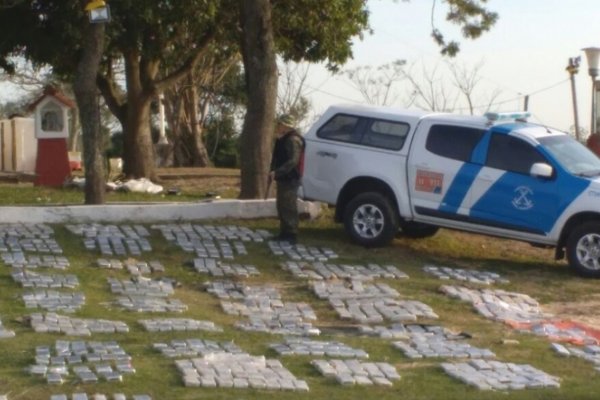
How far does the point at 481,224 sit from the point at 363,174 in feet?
5.44

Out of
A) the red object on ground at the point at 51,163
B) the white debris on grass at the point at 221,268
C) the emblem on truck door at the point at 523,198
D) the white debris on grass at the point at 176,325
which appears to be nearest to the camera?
the white debris on grass at the point at 176,325

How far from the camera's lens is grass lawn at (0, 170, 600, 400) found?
8.74 m

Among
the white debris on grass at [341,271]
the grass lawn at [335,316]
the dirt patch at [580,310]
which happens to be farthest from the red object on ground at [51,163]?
the dirt patch at [580,310]

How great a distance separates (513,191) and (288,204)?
280cm

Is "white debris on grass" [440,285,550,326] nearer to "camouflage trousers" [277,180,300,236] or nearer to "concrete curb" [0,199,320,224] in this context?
"camouflage trousers" [277,180,300,236]

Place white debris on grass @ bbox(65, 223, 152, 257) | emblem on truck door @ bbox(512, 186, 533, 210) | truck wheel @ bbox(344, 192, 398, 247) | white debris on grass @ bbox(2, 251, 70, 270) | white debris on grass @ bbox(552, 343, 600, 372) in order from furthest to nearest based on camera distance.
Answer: truck wheel @ bbox(344, 192, 398, 247) → emblem on truck door @ bbox(512, 186, 533, 210) → white debris on grass @ bbox(65, 223, 152, 257) → white debris on grass @ bbox(2, 251, 70, 270) → white debris on grass @ bbox(552, 343, 600, 372)

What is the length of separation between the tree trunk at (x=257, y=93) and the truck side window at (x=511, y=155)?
4315 mm

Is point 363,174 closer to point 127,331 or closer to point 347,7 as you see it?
point 127,331

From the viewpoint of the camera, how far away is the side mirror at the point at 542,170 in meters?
15.0

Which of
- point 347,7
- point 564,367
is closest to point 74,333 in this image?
point 564,367

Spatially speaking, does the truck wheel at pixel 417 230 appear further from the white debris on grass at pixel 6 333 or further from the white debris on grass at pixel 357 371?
the white debris on grass at pixel 6 333

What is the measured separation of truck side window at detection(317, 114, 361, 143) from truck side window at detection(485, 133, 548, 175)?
1.83 m

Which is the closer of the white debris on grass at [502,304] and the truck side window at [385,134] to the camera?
the white debris on grass at [502,304]

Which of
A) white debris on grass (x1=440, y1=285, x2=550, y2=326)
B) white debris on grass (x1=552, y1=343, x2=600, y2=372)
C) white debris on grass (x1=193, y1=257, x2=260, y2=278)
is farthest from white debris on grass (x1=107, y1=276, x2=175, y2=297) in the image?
Answer: white debris on grass (x1=552, y1=343, x2=600, y2=372)
